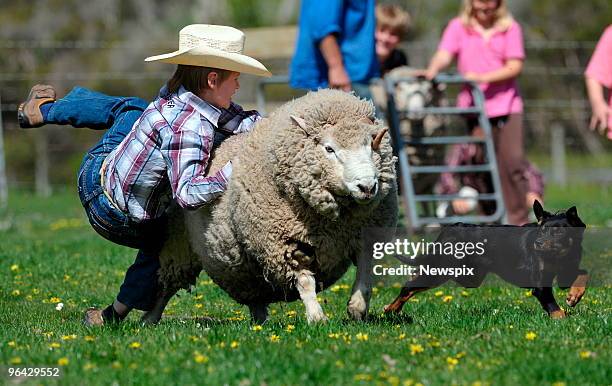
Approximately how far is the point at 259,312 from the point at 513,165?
4.48 meters

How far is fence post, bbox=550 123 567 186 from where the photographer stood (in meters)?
18.4

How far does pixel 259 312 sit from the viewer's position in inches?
213

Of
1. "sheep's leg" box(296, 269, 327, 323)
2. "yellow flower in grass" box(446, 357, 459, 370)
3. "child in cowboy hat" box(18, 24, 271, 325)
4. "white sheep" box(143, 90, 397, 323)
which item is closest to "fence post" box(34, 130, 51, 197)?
"child in cowboy hat" box(18, 24, 271, 325)

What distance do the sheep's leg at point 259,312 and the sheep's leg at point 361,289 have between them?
2.31 ft

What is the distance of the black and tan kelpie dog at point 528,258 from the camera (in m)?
5.00

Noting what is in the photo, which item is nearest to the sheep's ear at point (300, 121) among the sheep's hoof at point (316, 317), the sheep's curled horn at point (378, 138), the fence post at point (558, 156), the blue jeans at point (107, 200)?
the sheep's curled horn at point (378, 138)

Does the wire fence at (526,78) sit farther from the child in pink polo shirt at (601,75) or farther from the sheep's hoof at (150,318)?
the sheep's hoof at (150,318)

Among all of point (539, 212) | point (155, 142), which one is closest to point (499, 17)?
point (539, 212)

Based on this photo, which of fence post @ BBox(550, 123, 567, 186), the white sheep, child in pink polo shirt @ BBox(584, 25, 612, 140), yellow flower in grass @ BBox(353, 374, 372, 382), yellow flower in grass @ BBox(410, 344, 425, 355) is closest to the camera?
yellow flower in grass @ BBox(353, 374, 372, 382)

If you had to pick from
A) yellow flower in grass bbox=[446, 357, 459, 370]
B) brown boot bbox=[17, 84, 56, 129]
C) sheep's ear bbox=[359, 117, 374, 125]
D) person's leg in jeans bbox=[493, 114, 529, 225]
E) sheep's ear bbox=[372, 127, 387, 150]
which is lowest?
person's leg in jeans bbox=[493, 114, 529, 225]

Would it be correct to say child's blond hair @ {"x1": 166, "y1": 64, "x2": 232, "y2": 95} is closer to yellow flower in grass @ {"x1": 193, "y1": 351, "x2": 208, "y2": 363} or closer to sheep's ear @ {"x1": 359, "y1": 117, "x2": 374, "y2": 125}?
sheep's ear @ {"x1": 359, "y1": 117, "x2": 374, "y2": 125}

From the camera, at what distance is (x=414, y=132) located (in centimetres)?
1024

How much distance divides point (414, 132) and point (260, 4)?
11.1 m

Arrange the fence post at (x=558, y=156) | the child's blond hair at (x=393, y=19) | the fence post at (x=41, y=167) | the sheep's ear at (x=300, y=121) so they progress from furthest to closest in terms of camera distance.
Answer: the fence post at (x=558, y=156) < the fence post at (x=41, y=167) < the child's blond hair at (x=393, y=19) < the sheep's ear at (x=300, y=121)
